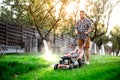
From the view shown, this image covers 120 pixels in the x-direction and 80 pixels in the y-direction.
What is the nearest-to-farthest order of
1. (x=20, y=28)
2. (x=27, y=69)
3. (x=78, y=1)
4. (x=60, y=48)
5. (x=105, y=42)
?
(x=27, y=69), (x=20, y=28), (x=78, y=1), (x=60, y=48), (x=105, y=42)

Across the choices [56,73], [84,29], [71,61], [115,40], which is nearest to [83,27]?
[84,29]

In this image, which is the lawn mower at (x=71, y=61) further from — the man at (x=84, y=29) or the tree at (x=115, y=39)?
the tree at (x=115, y=39)

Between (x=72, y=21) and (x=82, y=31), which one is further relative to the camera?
(x=72, y=21)

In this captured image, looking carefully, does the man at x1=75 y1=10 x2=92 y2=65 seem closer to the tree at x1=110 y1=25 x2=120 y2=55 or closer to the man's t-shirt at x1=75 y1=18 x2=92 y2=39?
the man's t-shirt at x1=75 y1=18 x2=92 y2=39

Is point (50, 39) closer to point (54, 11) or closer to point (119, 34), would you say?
point (54, 11)

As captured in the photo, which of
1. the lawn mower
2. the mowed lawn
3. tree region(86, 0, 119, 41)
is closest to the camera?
the mowed lawn

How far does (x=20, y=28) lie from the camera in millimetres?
27609

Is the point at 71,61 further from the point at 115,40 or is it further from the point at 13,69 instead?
the point at 115,40

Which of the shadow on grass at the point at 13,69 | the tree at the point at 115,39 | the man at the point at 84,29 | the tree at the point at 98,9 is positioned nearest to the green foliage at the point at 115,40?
the tree at the point at 115,39

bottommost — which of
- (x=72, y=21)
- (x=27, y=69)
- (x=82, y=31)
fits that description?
(x=27, y=69)

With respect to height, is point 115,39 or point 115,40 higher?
point 115,39

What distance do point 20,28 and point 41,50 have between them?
16.2 feet

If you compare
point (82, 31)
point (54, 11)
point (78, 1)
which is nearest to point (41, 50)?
point (54, 11)

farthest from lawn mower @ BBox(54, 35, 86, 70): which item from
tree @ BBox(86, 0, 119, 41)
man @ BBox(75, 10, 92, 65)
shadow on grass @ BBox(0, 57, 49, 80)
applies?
tree @ BBox(86, 0, 119, 41)
